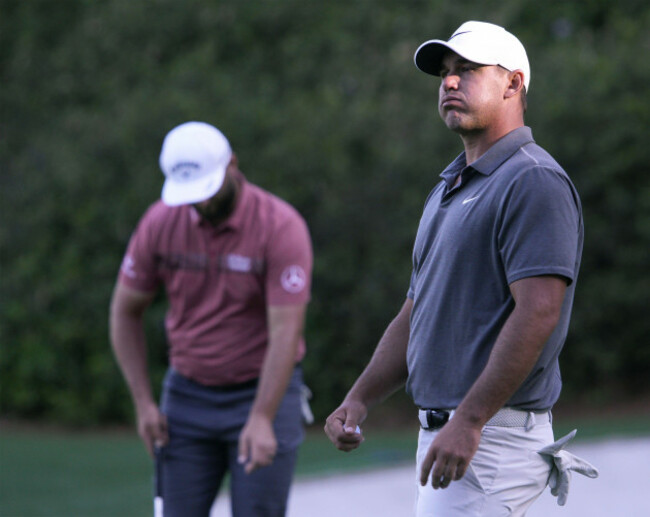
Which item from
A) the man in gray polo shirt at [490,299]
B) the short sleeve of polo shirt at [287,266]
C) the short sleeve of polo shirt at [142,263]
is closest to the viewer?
the man in gray polo shirt at [490,299]

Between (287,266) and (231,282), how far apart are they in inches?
9.9

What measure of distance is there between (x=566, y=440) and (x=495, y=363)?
401 millimetres

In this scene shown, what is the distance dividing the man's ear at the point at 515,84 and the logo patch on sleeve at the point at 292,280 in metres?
1.66

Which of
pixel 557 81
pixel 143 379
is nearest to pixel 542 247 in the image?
pixel 143 379

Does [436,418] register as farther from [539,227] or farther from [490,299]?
[539,227]

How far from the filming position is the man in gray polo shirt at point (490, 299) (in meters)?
2.86

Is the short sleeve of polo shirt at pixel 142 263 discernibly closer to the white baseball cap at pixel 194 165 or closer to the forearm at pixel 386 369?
the white baseball cap at pixel 194 165

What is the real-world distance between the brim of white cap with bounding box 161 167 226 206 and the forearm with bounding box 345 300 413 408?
1313mm

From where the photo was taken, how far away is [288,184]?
34.6 ft

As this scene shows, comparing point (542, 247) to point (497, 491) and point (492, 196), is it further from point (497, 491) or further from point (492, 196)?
point (497, 491)

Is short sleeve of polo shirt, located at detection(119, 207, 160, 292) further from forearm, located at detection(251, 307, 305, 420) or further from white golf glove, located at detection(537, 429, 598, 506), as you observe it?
white golf glove, located at detection(537, 429, 598, 506)

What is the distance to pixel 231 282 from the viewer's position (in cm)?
466

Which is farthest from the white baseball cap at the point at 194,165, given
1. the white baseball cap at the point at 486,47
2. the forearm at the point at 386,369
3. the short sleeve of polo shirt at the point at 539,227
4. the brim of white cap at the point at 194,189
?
the short sleeve of polo shirt at the point at 539,227

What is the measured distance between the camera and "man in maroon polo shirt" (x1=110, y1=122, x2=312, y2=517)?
4.54m
